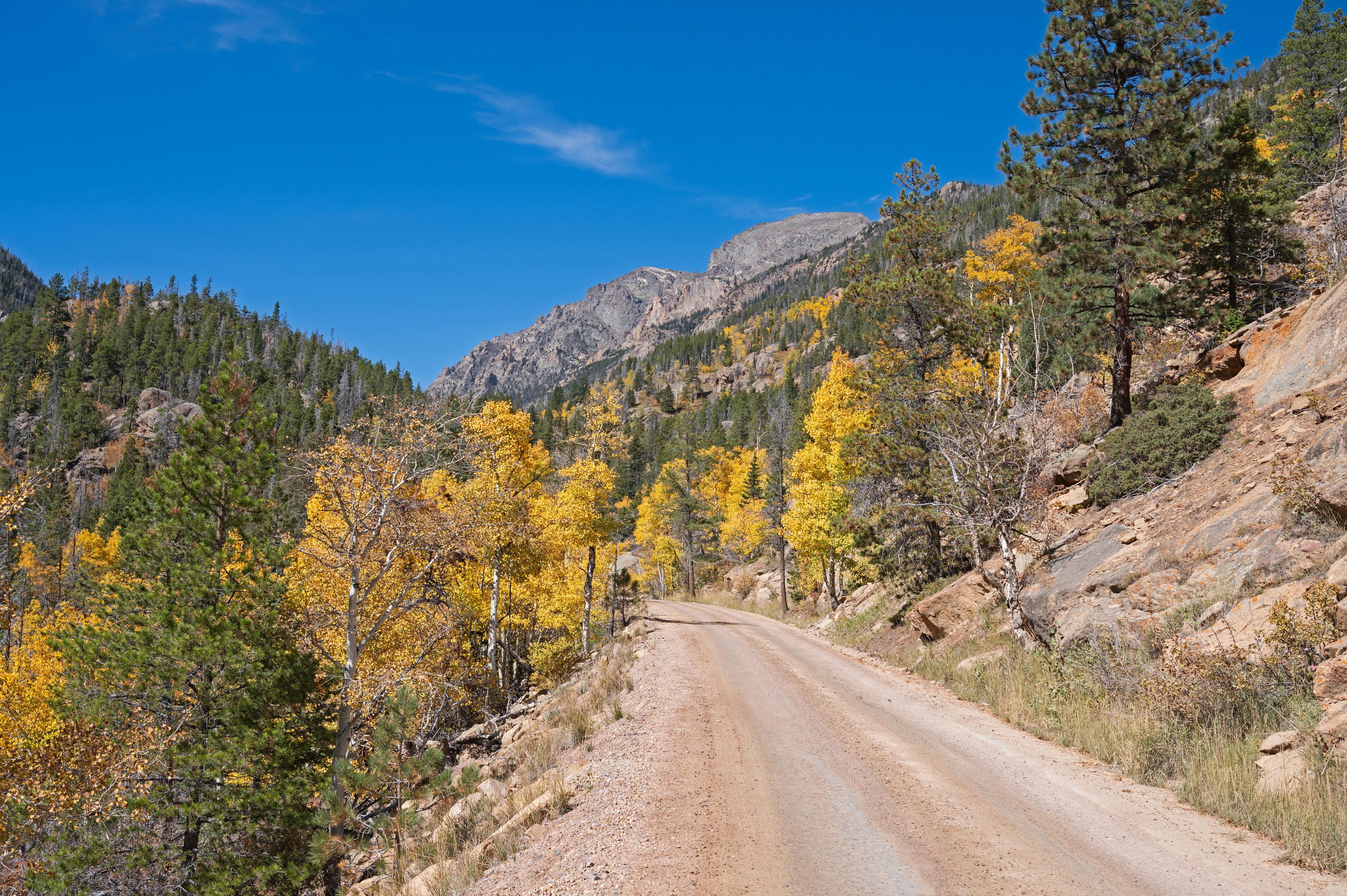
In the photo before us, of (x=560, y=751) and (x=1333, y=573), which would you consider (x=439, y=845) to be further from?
(x=1333, y=573)

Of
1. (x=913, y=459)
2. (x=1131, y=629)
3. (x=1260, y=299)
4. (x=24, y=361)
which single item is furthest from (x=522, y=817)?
(x=24, y=361)

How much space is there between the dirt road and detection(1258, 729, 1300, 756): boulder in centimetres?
106

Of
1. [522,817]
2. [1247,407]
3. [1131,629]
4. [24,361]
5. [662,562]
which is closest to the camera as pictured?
[522,817]

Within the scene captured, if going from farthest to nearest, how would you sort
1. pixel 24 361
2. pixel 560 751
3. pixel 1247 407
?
pixel 24 361
pixel 1247 407
pixel 560 751

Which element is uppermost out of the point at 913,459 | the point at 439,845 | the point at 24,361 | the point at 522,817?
the point at 24,361

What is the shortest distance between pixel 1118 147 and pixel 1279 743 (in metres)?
16.9

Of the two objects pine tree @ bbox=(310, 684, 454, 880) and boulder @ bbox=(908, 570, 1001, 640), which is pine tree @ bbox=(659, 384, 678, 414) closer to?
boulder @ bbox=(908, 570, 1001, 640)

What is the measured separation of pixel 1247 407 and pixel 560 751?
16.0m

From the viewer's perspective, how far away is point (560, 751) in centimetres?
1240

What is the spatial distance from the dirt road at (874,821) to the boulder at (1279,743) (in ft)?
3.48

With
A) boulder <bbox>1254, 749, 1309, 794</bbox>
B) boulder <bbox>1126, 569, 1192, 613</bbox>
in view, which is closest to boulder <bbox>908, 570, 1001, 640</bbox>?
boulder <bbox>1126, 569, 1192, 613</bbox>

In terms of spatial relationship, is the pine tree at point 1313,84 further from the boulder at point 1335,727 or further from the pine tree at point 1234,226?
the boulder at point 1335,727

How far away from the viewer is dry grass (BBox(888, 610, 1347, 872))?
5766 millimetres

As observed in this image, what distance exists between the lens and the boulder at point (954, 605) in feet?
53.8
